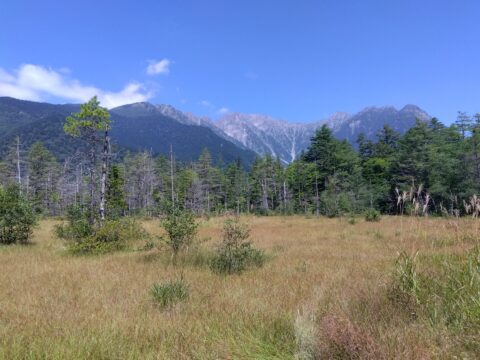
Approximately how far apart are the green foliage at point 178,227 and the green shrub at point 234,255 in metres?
1.69

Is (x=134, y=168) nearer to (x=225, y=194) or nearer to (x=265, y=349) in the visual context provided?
(x=225, y=194)

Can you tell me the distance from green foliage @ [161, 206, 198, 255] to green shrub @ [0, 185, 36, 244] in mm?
7406

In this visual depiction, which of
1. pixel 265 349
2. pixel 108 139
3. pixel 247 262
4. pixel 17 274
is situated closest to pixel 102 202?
pixel 108 139

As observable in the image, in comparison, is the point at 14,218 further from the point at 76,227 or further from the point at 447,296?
the point at 447,296

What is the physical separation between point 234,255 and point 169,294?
3032 millimetres

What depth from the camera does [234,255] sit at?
773 cm

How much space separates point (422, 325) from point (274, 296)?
2336mm

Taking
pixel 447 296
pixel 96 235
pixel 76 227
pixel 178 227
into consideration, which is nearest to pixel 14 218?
pixel 76 227

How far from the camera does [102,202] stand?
13.4m

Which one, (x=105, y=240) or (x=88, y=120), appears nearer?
(x=105, y=240)

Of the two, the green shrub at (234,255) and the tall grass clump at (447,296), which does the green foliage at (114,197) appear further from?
the tall grass clump at (447,296)

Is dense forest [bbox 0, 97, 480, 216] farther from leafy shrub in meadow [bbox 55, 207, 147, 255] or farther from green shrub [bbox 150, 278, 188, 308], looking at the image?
green shrub [bbox 150, 278, 188, 308]

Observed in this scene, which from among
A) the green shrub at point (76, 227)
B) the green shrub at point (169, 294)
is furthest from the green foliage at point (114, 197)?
the green shrub at point (169, 294)

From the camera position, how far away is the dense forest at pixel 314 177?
127 ft
